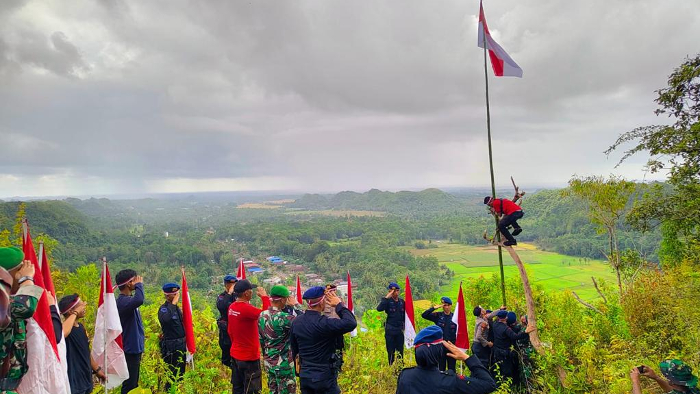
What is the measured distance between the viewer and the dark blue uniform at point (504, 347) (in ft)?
17.5

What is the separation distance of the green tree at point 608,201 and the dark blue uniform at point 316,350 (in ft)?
38.4

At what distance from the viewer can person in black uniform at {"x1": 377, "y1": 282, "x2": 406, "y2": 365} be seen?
22.4ft

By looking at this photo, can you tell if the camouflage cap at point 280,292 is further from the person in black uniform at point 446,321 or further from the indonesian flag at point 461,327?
the indonesian flag at point 461,327

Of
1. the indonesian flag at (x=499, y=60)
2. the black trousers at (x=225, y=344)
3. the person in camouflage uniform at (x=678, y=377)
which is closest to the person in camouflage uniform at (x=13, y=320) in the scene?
the black trousers at (x=225, y=344)

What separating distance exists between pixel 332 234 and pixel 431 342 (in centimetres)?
9152

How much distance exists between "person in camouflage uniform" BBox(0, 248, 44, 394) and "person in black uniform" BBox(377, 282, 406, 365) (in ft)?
17.5

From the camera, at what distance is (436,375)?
2613mm

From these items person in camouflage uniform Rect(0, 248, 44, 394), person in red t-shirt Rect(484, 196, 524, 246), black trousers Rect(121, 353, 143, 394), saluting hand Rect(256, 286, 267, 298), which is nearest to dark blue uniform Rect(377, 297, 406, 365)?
person in red t-shirt Rect(484, 196, 524, 246)

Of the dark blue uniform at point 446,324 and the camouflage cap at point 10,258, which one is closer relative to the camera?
the camouflage cap at point 10,258

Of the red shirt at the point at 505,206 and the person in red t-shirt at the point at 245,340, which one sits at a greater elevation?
the red shirt at the point at 505,206

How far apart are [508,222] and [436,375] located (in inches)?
153

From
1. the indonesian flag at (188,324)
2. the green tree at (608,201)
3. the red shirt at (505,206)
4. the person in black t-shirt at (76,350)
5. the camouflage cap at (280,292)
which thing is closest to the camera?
the person in black t-shirt at (76,350)

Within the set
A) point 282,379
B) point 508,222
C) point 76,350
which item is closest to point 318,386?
point 282,379

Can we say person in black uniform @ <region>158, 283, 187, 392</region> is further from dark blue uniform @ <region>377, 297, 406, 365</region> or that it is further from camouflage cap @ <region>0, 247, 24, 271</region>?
dark blue uniform @ <region>377, 297, 406, 365</region>
